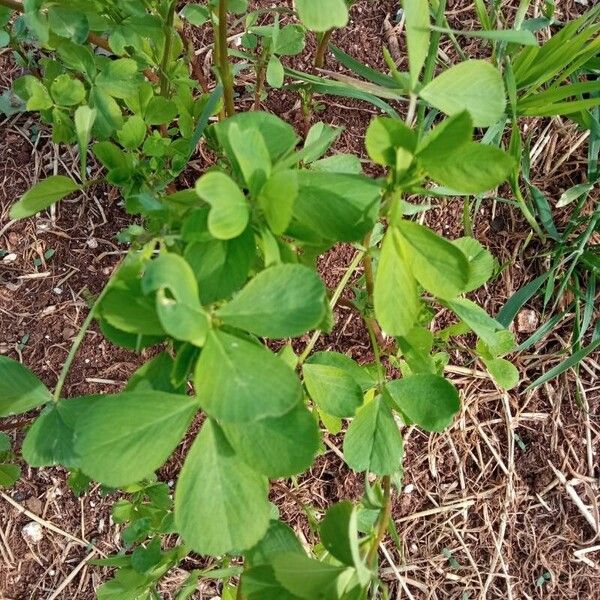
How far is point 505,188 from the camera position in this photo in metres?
1.48

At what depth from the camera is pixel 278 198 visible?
600 millimetres

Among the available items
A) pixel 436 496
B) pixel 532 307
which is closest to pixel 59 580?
pixel 436 496

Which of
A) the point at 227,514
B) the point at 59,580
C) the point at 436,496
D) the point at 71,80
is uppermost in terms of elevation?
the point at 71,80

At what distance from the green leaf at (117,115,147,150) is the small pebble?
32.5 inches

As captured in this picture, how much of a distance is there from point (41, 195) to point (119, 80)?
26cm

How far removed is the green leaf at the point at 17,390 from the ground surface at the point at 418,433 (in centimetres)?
60

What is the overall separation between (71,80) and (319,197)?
59cm

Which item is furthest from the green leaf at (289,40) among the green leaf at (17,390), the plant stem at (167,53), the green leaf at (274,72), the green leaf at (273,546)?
the green leaf at (273,546)

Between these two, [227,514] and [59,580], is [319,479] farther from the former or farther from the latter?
[227,514]

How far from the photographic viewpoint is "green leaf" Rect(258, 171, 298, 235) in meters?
0.59

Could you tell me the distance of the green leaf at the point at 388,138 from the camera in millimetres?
662

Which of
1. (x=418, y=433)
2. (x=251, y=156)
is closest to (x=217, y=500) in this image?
(x=251, y=156)

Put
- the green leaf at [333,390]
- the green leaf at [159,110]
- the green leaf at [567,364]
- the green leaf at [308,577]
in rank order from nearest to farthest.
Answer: the green leaf at [308,577] → the green leaf at [333,390] → the green leaf at [159,110] → the green leaf at [567,364]

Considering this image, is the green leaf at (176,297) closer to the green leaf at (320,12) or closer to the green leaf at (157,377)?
the green leaf at (157,377)
